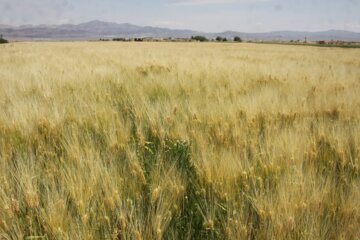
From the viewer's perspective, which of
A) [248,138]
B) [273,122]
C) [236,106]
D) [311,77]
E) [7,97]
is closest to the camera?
[248,138]

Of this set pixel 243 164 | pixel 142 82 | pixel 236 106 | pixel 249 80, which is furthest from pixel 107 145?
pixel 249 80

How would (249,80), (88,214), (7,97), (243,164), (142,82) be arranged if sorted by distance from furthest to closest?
1. (249,80)
2. (142,82)
3. (7,97)
4. (243,164)
5. (88,214)

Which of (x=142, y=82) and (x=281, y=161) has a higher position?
(x=142, y=82)

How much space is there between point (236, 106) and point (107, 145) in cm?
154

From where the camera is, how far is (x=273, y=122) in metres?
3.11

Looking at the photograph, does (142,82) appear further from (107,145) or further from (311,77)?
(311,77)

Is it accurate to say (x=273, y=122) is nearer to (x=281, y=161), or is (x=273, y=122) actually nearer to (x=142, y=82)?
(x=281, y=161)

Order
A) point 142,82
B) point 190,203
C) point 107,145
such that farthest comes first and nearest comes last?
point 142,82 → point 107,145 → point 190,203

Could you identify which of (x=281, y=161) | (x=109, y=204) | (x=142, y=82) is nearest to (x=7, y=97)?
(x=142, y=82)

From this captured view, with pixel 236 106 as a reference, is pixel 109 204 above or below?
Result: below

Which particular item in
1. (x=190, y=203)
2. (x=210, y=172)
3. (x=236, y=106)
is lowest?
(x=190, y=203)

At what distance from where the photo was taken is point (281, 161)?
213 cm

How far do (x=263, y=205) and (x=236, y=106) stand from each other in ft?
6.12

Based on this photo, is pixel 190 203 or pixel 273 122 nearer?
pixel 190 203
